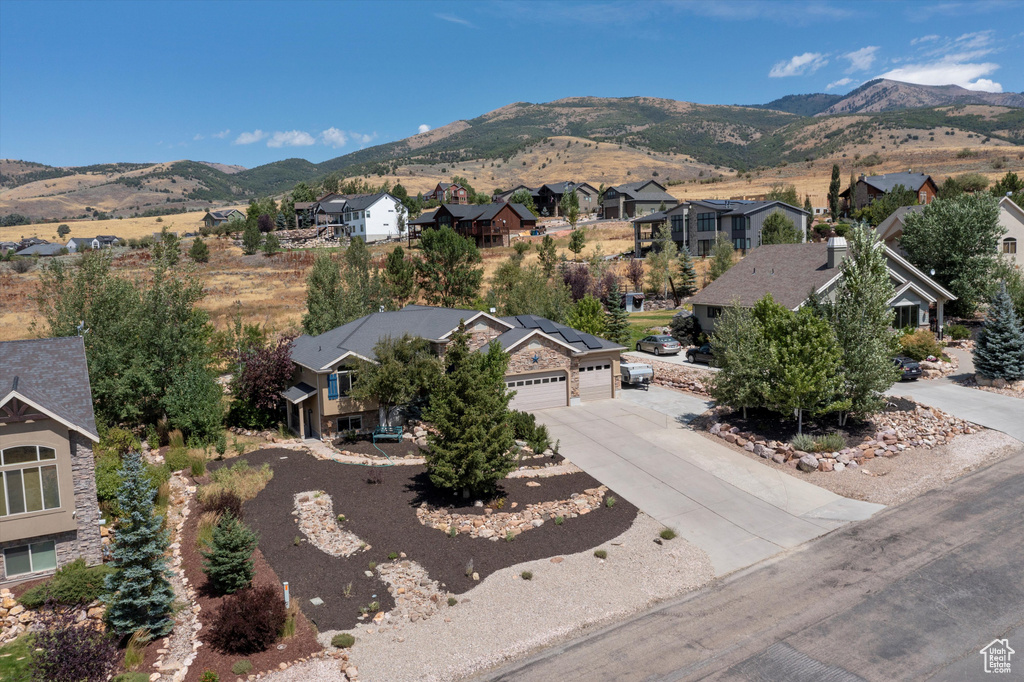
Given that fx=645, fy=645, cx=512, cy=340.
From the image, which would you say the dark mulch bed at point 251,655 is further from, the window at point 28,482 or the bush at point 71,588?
the window at point 28,482

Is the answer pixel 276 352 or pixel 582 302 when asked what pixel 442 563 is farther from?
pixel 582 302

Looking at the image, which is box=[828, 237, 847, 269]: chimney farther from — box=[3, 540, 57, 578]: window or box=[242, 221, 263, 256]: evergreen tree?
box=[242, 221, 263, 256]: evergreen tree

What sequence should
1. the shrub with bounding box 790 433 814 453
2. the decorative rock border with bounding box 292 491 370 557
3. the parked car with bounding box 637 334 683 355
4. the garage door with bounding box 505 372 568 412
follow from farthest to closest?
the parked car with bounding box 637 334 683 355 < the garage door with bounding box 505 372 568 412 < the shrub with bounding box 790 433 814 453 < the decorative rock border with bounding box 292 491 370 557

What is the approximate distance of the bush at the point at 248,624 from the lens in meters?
12.9

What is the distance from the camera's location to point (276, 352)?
30.6m

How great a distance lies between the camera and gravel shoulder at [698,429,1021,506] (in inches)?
789

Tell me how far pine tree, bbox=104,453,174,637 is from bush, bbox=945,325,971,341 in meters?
41.3

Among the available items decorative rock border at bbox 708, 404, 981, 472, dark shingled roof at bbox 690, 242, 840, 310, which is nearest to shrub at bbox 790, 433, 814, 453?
decorative rock border at bbox 708, 404, 981, 472

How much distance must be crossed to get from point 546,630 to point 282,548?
8.10 meters

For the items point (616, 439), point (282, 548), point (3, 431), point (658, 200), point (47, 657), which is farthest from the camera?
point (658, 200)

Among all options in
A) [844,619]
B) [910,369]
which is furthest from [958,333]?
[844,619]

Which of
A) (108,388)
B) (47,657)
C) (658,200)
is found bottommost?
Result: (47,657)

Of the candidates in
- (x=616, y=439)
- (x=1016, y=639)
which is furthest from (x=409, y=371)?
(x=1016, y=639)

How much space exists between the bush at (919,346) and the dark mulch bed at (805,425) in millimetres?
8442
